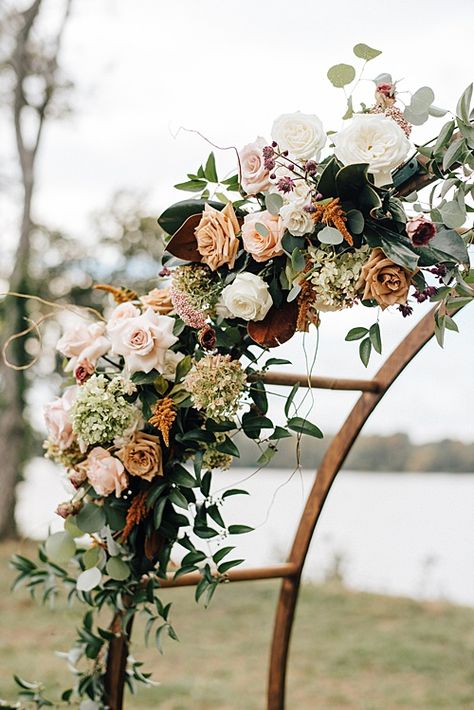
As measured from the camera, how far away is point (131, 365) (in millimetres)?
1389

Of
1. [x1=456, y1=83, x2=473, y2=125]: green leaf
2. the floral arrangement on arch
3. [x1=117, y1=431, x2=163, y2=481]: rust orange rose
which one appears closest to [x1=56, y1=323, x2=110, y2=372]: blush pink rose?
the floral arrangement on arch

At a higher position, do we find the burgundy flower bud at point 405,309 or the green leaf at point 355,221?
the green leaf at point 355,221

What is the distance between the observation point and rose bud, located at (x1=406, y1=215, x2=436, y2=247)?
1.12 metres

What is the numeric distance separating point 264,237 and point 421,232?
243 millimetres

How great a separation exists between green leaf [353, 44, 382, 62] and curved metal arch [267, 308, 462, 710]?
1.94 feet

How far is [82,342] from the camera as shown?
1.50 m

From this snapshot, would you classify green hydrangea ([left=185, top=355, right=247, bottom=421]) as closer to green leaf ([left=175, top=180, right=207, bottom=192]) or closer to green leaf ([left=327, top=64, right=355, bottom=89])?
green leaf ([left=175, top=180, right=207, bottom=192])

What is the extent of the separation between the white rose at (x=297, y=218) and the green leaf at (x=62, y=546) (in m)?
0.77

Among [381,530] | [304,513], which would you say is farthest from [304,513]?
[381,530]

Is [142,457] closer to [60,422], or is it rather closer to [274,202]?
[60,422]

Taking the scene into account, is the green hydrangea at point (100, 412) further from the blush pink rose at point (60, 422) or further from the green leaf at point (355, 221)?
the green leaf at point (355, 221)

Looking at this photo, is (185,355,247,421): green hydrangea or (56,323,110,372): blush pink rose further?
(56,323,110,372): blush pink rose

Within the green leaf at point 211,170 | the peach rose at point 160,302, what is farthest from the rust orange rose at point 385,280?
the peach rose at point 160,302

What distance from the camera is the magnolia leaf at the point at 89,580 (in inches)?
58.5
